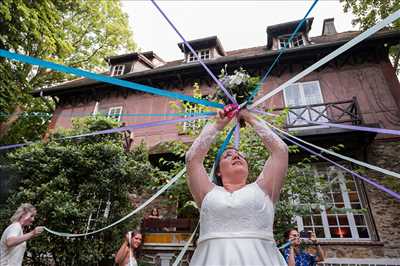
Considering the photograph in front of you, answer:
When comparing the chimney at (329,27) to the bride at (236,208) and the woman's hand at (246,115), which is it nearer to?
the woman's hand at (246,115)

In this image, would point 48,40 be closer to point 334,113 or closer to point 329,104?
point 329,104

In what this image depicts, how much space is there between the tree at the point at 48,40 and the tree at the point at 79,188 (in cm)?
281

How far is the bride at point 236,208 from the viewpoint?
1320 mm

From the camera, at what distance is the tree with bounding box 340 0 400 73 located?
29.2 feet

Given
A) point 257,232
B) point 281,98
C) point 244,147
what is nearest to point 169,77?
point 281,98

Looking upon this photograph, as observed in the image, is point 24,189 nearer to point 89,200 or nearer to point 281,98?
point 89,200

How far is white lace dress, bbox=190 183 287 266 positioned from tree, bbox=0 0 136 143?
752 centimetres

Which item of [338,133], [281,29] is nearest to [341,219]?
[338,133]

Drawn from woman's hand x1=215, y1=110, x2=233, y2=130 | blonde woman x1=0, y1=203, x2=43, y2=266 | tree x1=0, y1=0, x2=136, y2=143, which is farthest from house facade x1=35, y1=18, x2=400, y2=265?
blonde woman x1=0, y1=203, x2=43, y2=266

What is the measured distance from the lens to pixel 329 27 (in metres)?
12.5

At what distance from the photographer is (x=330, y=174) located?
7.58m

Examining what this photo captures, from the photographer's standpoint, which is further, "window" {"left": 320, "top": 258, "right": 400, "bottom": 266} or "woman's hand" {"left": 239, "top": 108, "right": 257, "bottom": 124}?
"window" {"left": 320, "top": 258, "right": 400, "bottom": 266}

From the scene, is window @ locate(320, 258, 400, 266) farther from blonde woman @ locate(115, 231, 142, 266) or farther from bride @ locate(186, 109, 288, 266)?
bride @ locate(186, 109, 288, 266)

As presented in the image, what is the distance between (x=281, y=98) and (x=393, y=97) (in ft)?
11.5
